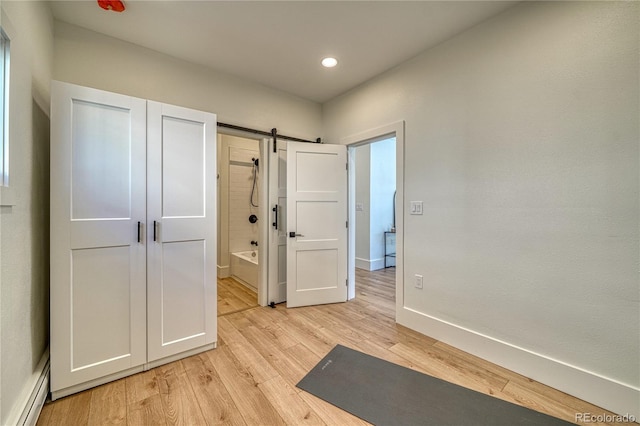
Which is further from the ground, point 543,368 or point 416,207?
point 416,207

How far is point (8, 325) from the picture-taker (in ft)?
4.03

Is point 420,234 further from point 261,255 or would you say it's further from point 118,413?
point 118,413

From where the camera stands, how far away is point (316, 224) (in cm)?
318

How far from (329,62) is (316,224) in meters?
1.80

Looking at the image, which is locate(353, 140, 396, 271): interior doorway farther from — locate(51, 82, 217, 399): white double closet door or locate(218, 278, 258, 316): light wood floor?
Result: locate(51, 82, 217, 399): white double closet door

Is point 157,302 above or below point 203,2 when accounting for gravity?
below

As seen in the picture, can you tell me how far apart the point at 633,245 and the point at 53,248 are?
11.4 feet

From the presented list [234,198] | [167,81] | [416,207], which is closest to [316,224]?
[416,207]

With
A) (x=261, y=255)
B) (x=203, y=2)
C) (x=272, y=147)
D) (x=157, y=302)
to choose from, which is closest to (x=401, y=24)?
(x=203, y=2)

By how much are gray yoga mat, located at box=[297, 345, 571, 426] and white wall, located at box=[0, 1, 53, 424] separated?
1.54m

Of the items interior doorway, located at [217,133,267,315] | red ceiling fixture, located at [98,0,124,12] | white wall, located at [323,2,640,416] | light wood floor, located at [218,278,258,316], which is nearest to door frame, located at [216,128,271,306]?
light wood floor, located at [218,278,258,316]

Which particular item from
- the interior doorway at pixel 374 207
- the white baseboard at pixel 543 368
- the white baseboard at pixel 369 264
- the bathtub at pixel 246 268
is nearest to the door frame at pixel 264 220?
the bathtub at pixel 246 268

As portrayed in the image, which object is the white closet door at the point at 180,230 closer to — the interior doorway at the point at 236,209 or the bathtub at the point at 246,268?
the bathtub at the point at 246,268

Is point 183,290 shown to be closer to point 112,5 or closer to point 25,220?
point 25,220
